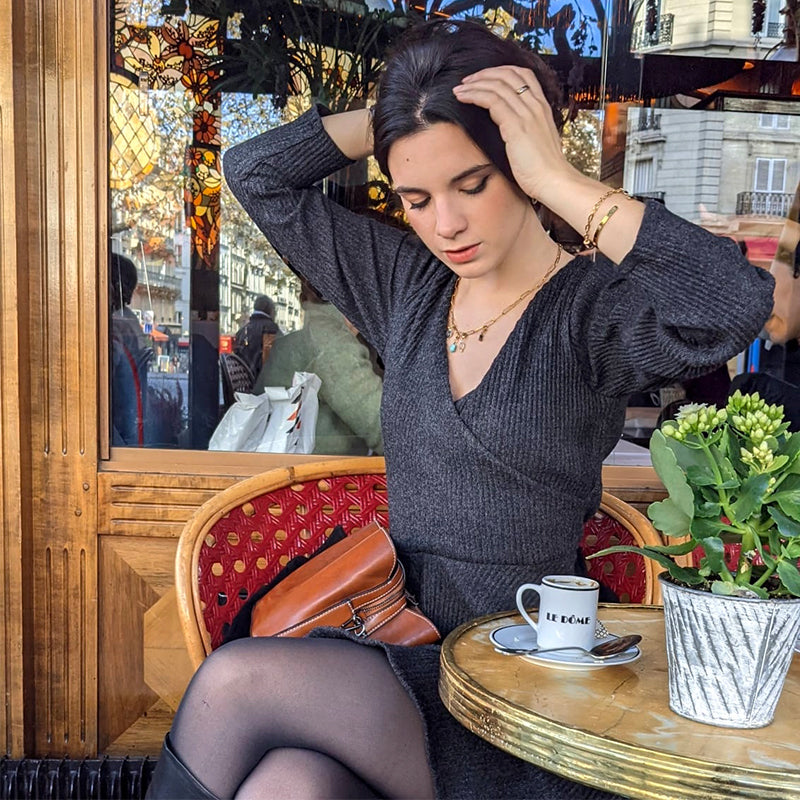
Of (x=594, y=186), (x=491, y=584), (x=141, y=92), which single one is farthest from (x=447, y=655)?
(x=141, y=92)

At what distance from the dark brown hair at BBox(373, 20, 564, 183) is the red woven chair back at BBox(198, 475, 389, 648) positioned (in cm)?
68

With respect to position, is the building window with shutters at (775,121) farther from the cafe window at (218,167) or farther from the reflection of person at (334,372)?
the reflection of person at (334,372)

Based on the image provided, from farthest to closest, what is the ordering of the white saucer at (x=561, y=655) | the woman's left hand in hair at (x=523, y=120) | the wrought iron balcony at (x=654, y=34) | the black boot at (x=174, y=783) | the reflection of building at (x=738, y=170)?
the reflection of building at (x=738, y=170), the wrought iron balcony at (x=654, y=34), the woman's left hand in hair at (x=523, y=120), the black boot at (x=174, y=783), the white saucer at (x=561, y=655)

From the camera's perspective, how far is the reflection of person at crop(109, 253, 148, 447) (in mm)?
2422

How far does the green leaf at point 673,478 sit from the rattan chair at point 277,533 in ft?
2.46

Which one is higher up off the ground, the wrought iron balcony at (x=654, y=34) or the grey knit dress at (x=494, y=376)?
the wrought iron balcony at (x=654, y=34)

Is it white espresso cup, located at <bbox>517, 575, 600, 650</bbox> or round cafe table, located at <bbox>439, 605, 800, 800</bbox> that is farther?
white espresso cup, located at <bbox>517, 575, 600, 650</bbox>

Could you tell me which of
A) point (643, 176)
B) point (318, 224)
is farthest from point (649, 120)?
point (318, 224)

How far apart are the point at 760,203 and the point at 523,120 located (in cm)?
167

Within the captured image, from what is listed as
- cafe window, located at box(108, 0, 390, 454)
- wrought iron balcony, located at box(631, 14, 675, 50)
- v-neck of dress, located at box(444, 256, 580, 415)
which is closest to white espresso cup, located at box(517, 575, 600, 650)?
v-neck of dress, located at box(444, 256, 580, 415)

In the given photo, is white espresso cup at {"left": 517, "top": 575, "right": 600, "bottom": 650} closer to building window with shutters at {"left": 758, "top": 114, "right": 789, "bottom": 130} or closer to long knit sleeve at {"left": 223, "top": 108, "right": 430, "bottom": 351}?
long knit sleeve at {"left": 223, "top": 108, "right": 430, "bottom": 351}

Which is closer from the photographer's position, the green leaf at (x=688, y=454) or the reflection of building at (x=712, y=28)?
the green leaf at (x=688, y=454)

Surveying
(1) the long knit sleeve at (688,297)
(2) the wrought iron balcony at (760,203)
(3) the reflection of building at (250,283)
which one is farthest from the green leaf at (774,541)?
(2) the wrought iron balcony at (760,203)

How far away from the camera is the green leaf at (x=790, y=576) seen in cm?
95
